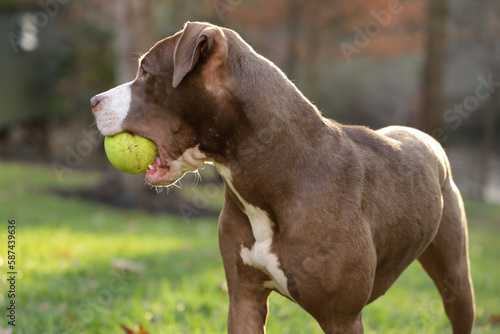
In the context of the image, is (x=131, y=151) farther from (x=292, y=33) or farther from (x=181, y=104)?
(x=292, y=33)

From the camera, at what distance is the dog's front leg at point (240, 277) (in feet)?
10.4

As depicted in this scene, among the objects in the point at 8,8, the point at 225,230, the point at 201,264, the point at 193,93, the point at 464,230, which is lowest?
the point at 8,8

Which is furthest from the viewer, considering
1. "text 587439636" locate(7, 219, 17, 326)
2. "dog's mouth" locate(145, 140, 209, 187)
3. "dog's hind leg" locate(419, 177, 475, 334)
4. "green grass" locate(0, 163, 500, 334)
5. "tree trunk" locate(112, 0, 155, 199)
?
"tree trunk" locate(112, 0, 155, 199)

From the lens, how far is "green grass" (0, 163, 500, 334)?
4.46 metres

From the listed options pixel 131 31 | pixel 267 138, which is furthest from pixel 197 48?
pixel 131 31

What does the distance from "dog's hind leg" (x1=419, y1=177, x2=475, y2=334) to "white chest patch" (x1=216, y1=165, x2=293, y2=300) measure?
1306mm

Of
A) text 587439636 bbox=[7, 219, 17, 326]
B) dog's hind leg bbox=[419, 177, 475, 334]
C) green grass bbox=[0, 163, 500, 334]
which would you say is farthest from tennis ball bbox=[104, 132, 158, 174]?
dog's hind leg bbox=[419, 177, 475, 334]

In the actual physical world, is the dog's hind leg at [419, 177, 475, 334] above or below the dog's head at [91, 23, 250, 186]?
below

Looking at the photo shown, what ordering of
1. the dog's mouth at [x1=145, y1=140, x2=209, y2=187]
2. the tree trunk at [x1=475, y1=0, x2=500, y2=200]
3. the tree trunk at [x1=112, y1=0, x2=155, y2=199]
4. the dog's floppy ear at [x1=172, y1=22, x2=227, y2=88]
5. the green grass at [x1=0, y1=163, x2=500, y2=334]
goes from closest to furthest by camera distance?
the dog's floppy ear at [x1=172, y1=22, x2=227, y2=88]
the dog's mouth at [x1=145, y1=140, x2=209, y2=187]
the green grass at [x1=0, y1=163, x2=500, y2=334]
the tree trunk at [x1=112, y1=0, x2=155, y2=199]
the tree trunk at [x1=475, y1=0, x2=500, y2=200]

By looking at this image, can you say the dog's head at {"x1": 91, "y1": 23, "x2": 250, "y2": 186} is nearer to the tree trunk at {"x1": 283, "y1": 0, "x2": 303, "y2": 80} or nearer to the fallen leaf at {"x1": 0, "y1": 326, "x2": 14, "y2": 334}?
the fallen leaf at {"x1": 0, "y1": 326, "x2": 14, "y2": 334}

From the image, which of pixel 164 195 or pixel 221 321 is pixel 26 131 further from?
pixel 221 321

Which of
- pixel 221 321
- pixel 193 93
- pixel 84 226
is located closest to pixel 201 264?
pixel 221 321

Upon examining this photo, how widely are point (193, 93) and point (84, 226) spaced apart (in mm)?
6552

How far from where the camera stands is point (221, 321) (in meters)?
4.55
